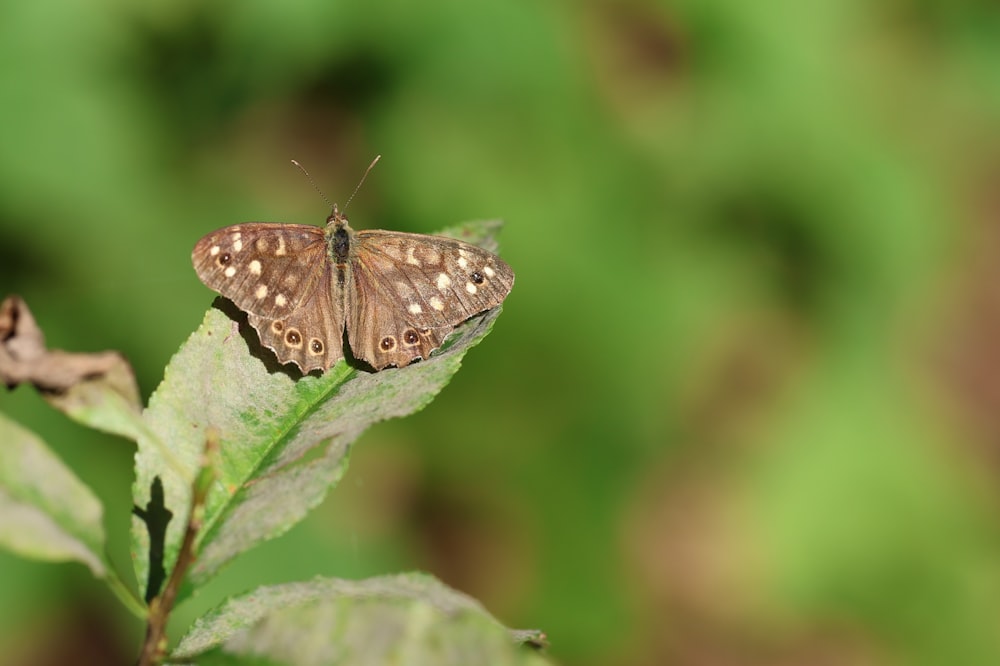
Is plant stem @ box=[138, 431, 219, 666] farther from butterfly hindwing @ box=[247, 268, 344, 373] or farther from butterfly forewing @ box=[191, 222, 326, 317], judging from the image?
butterfly forewing @ box=[191, 222, 326, 317]

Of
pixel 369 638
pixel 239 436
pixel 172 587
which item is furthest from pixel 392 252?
pixel 369 638

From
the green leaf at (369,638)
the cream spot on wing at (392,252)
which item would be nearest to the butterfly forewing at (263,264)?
the cream spot on wing at (392,252)

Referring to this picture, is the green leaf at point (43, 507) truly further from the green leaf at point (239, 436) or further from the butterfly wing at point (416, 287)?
the butterfly wing at point (416, 287)

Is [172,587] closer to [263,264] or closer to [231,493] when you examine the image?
[231,493]

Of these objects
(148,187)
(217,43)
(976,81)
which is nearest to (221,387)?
(148,187)

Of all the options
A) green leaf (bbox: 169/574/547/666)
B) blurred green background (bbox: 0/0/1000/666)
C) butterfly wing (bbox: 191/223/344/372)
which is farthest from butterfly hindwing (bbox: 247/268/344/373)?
blurred green background (bbox: 0/0/1000/666)
